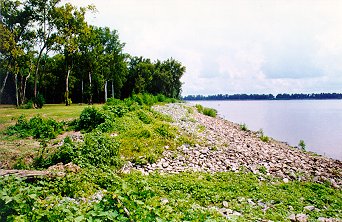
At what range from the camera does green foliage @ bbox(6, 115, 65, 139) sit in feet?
46.4

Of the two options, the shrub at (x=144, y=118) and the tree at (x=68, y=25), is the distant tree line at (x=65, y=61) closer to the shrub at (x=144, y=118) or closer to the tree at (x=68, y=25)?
the tree at (x=68, y=25)

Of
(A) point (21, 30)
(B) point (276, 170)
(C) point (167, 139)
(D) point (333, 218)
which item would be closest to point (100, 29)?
(A) point (21, 30)

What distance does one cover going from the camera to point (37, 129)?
14.7m

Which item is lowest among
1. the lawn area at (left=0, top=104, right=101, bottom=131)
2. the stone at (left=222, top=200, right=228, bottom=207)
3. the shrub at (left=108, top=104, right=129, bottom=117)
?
the stone at (left=222, top=200, right=228, bottom=207)

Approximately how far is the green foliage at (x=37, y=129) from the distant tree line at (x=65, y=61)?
1247 cm

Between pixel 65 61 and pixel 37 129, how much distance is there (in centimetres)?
3932

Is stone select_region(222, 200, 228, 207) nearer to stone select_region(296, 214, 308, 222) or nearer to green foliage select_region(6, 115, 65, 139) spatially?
stone select_region(296, 214, 308, 222)

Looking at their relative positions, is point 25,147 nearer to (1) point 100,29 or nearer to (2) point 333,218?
(2) point 333,218

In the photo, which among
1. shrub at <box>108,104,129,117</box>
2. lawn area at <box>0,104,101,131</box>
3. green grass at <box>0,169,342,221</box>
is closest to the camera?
green grass at <box>0,169,342,221</box>

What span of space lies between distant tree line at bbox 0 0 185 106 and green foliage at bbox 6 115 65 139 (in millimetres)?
12465

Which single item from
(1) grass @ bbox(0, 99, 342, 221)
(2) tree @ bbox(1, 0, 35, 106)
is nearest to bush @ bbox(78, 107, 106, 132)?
(1) grass @ bbox(0, 99, 342, 221)

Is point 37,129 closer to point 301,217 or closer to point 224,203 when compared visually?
point 224,203

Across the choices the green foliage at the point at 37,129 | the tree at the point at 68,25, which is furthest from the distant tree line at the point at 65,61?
the green foliage at the point at 37,129

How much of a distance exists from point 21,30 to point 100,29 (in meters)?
21.2
